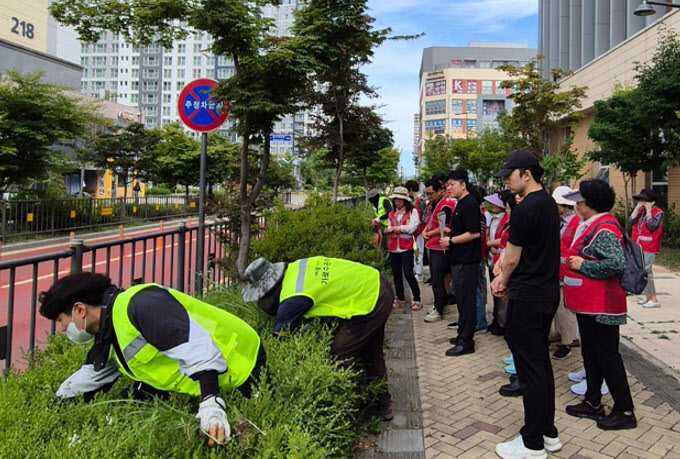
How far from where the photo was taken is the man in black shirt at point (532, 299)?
10.7 feet

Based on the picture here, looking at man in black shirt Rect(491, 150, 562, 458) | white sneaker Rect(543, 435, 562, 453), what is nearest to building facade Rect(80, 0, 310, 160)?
man in black shirt Rect(491, 150, 562, 458)

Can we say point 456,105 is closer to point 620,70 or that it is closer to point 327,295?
point 620,70

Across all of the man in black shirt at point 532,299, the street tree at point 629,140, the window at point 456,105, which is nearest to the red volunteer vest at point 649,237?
the man in black shirt at point 532,299

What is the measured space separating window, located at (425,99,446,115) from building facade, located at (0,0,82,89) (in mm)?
62380

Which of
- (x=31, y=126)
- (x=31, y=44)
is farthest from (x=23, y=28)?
(x=31, y=126)

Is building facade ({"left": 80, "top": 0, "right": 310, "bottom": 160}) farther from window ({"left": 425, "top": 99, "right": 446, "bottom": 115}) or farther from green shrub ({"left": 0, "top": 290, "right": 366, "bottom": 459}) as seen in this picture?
green shrub ({"left": 0, "top": 290, "right": 366, "bottom": 459})

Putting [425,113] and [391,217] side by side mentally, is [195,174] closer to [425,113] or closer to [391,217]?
[391,217]

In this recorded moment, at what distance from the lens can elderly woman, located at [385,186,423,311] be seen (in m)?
7.21

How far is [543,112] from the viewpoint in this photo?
67.1 ft

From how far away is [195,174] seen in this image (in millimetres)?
33500

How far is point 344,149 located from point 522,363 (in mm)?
9753

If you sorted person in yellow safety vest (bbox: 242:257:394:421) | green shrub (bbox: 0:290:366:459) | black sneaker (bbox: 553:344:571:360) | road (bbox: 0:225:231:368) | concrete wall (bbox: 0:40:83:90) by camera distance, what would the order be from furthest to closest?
concrete wall (bbox: 0:40:83:90), black sneaker (bbox: 553:344:571:360), road (bbox: 0:225:231:368), person in yellow safety vest (bbox: 242:257:394:421), green shrub (bbox: 0:290:366:459)

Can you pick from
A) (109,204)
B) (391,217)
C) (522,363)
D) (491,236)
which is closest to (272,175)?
(391,217)

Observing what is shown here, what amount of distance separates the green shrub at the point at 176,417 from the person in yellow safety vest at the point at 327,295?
0.21m
